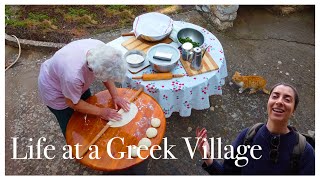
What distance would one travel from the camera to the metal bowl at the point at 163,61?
3.90m

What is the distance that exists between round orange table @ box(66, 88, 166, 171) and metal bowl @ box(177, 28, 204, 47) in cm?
134

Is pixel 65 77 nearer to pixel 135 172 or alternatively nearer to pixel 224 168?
pixel 135 172

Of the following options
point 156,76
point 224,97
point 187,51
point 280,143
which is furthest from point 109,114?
point 224,97

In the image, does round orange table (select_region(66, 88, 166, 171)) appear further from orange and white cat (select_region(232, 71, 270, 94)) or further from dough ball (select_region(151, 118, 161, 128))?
orange and white cat (select_region(232, 71, 270, 94))

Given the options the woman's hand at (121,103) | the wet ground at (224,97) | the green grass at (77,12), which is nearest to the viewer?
the woman's hand at (121,103)

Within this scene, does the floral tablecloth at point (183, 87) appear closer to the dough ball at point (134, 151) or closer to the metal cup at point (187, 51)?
the metal cup at point (187, 51)

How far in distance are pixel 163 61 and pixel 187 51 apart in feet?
1.11

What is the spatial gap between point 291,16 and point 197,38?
11.3ft

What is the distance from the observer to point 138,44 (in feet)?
14.4

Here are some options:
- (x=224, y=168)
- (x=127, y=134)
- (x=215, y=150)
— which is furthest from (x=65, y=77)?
(x=215, y=150)

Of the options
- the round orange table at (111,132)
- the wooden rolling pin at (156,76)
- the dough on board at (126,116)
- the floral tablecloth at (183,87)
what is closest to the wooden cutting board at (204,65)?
the floral tablecloth at (183,87)

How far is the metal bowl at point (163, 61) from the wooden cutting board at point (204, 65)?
0.46ft

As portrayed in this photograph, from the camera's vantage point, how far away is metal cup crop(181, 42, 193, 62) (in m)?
4.06

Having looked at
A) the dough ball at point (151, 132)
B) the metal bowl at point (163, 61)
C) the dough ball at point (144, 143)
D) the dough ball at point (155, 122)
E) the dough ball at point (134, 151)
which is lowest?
the dough ball at point (134, 151)
